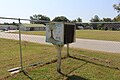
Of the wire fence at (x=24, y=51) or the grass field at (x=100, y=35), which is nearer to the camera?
the wire fence at (x=24, y=51)

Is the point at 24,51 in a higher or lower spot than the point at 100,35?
higher

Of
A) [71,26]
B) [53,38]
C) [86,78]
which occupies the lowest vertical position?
[86,78]

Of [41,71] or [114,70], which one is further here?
[114,70]

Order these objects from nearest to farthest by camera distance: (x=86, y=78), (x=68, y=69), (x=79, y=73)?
(x=86, y=78)
(x=79, y=73)
(x=68, y=69)

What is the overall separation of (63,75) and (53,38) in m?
1.28

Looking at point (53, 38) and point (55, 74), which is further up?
point (53, 38)

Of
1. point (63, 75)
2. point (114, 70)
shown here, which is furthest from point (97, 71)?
point (63, 75)

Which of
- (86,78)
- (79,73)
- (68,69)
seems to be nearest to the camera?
(86,78)

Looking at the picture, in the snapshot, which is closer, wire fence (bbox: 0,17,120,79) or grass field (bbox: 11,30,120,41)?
wire fence (bbox: 0,17,120,79)

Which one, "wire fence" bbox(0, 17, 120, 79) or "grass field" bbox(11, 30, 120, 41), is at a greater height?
"wire fence" bbox(0, 17, 120, 79)

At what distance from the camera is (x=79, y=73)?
570cm

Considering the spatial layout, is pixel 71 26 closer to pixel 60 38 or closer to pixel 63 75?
pixel 60 38

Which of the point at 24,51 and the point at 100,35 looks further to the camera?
the point at 100,35

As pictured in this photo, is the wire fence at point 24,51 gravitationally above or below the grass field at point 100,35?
above
